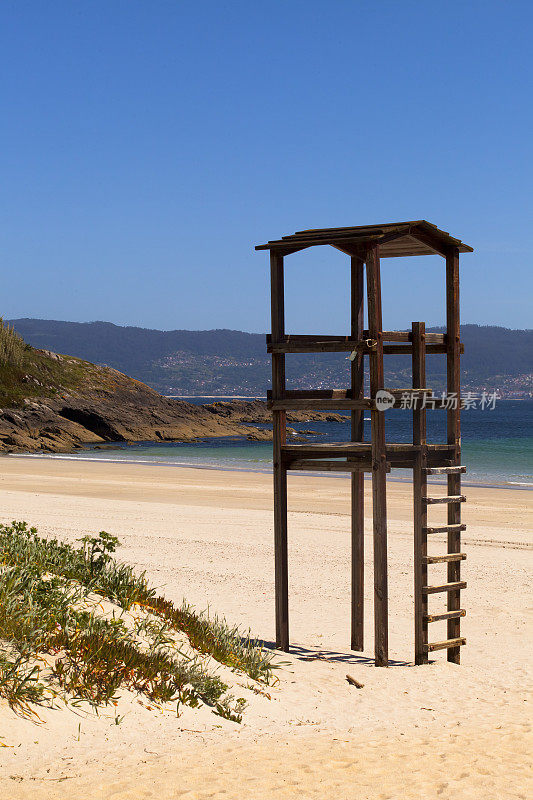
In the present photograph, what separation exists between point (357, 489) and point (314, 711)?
324 cm

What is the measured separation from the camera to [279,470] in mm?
9203

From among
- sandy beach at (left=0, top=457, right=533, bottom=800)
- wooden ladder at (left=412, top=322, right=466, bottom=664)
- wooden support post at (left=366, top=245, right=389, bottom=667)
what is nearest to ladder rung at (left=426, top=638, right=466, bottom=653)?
wooden ladder at (left=412, top=322, right=466, bottom=664)

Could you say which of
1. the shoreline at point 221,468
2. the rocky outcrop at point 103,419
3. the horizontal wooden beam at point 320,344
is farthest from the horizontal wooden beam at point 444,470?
the rocky outcrop at point 103,419

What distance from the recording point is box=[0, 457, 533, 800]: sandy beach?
5336 mm

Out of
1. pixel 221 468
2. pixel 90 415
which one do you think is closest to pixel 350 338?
pixel 221 468

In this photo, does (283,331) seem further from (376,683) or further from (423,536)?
(376,683)

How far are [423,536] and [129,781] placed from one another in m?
4.57

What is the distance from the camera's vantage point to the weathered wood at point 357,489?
30.8ft

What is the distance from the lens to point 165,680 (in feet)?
22.0

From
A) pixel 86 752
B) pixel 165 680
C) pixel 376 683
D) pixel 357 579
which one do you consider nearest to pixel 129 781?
pixel 86 752

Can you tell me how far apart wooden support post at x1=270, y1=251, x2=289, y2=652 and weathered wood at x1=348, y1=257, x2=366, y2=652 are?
0.81 m

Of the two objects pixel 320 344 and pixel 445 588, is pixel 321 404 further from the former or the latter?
pixel 445 588

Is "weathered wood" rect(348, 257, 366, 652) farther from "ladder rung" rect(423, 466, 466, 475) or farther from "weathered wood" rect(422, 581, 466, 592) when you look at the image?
"weathered wood" rect(422, 581, 466, 592)

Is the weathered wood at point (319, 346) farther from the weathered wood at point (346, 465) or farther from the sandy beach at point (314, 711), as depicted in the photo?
the sandy beach at point (314, 711)
